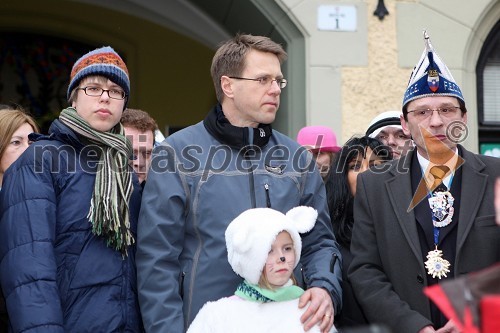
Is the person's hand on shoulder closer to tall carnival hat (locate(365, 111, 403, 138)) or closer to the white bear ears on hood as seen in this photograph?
the white bear ears on hood

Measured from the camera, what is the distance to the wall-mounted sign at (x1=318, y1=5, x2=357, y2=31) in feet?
19.7

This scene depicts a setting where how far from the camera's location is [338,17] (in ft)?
19.8

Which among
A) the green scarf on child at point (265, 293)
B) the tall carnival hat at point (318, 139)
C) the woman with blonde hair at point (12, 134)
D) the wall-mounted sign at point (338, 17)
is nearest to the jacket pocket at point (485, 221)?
the green scarf on child at point (265, 293)

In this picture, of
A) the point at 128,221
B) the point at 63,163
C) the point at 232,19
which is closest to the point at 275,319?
the point at 128,221

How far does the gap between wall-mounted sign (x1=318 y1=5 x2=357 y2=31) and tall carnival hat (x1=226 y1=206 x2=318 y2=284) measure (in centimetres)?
319

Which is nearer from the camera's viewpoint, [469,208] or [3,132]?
[469,208]

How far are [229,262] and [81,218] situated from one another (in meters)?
0.62

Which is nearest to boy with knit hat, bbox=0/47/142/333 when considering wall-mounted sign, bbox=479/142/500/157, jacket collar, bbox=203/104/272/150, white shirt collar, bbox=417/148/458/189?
jacket collar, bbox=203/104/272/150

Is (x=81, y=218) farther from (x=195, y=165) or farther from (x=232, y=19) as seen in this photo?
(x=232, y=19)

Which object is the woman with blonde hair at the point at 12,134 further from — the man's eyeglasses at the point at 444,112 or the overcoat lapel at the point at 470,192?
the overcoat lapel at the point at 470,192

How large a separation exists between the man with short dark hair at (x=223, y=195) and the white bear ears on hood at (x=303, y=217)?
0.47 ft

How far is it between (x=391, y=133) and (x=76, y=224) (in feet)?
7.14

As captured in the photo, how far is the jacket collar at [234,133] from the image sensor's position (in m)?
3.36

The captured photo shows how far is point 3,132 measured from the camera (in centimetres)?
401
